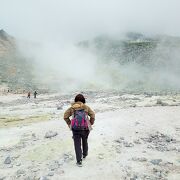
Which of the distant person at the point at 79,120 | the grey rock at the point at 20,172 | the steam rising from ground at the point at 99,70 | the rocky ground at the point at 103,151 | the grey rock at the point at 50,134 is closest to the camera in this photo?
the distant person at the point at 79,120

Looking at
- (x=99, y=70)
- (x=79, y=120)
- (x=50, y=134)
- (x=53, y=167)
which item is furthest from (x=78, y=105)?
(x=99, y=70)

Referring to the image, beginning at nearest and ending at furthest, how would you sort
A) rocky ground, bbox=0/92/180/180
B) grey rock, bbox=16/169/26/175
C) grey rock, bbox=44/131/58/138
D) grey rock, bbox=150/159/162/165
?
rocky ground, bbox=0/92/180/180 < grey rock, bbox=16/169/26/175 < grey rock, bbox=150/159/162/165 < grey rock, bbox=44/131/58/138

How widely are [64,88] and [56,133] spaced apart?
53276mm

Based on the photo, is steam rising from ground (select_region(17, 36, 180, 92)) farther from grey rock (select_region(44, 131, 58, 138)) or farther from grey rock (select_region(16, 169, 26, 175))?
grey rock (select_region(16, 169, 26, 175))

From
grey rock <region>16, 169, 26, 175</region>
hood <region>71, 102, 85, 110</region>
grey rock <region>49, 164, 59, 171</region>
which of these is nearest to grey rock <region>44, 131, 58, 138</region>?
grey rock <region>49, 164, 59, 171</region>

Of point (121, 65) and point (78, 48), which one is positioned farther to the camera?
point (78, 48)

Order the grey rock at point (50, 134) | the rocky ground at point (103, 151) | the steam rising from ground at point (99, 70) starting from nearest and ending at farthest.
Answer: the rocky ground at point (103, 151) → the grey rock at point (50, 134) → the steam rising from ground at point (99, 70)

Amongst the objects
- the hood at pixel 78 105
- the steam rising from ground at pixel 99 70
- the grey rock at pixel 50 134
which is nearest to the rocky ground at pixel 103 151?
the grey rock at pixel 50 134

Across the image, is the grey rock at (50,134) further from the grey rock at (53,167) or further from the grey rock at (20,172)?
the grey rock at (20,172)

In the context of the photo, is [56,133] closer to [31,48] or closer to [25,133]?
[25,133]

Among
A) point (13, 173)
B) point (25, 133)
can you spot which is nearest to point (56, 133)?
point (25, 133)

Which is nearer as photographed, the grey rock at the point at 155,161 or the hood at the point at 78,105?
the hood at the point at 78,105

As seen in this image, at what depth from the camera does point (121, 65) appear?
298 ft

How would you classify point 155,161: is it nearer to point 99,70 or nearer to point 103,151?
point 103,151
